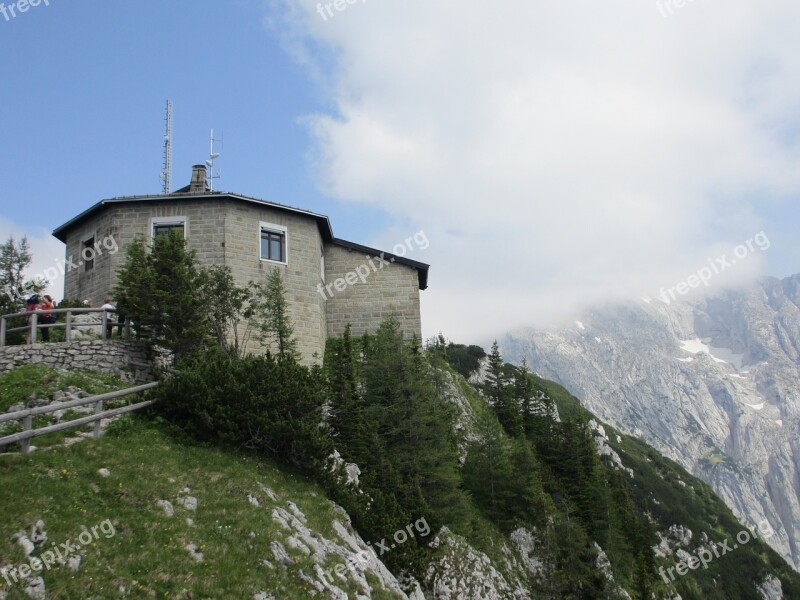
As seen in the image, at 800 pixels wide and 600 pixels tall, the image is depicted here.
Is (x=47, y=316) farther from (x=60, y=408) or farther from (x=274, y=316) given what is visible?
(x=60, y=408)

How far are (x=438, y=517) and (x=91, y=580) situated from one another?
16031 mm

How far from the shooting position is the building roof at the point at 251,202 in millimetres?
33219

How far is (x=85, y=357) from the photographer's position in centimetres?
2459

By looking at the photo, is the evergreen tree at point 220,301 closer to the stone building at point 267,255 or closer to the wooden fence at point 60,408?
the stone building at point 267,255

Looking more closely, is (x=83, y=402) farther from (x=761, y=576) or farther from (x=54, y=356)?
(x=761, y=576)

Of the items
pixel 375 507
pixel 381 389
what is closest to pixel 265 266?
pixel 381 389

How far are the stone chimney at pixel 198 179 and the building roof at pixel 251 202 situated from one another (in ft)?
2.66

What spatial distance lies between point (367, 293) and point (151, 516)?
23535 millimetres

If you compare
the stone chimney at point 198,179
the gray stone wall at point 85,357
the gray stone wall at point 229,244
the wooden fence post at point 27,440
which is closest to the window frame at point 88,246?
the gray stone wall at point 229,244

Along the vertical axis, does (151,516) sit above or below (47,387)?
below

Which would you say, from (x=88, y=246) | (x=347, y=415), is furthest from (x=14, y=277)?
(x=347, y=415)

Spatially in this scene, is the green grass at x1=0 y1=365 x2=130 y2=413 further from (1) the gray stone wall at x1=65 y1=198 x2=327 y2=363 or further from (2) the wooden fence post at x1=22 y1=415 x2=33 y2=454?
(1) the gray stone wall at x1=65 y1=198 x2=327 y2=363

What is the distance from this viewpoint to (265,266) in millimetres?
33656

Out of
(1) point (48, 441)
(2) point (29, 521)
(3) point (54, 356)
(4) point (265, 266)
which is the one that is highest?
(4) point (265, 266)
